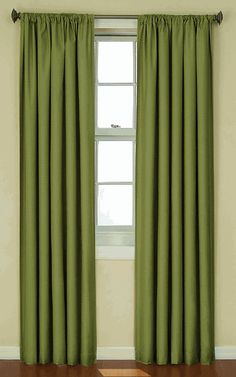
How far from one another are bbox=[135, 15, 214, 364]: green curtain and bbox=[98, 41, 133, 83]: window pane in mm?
301

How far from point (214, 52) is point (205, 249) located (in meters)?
1.34

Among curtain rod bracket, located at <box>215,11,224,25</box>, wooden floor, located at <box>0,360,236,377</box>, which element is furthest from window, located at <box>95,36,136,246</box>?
wooden floor, located at <box>0,360,236,377</box>

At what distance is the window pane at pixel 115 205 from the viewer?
3.80 m

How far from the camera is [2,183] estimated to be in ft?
11.8

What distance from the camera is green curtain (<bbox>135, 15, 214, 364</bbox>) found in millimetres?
3469

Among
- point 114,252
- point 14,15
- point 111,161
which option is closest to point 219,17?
point 111,161

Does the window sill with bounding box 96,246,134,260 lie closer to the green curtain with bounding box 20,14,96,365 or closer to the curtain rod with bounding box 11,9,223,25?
the green curtain with bounding box 20,14,96,365

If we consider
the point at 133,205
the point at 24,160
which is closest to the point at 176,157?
the point at 133,205

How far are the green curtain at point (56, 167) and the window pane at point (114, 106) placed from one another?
29 cm

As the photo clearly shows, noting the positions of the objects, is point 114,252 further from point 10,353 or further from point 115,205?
point 10,353

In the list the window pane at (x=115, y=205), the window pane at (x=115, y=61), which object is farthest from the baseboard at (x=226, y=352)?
the window pane at (x=115, y=61)

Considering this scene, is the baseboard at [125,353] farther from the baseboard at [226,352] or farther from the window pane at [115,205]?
the window pane at [115,205]

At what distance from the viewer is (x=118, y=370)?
11.3 ft

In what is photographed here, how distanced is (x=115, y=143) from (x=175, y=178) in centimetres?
58
